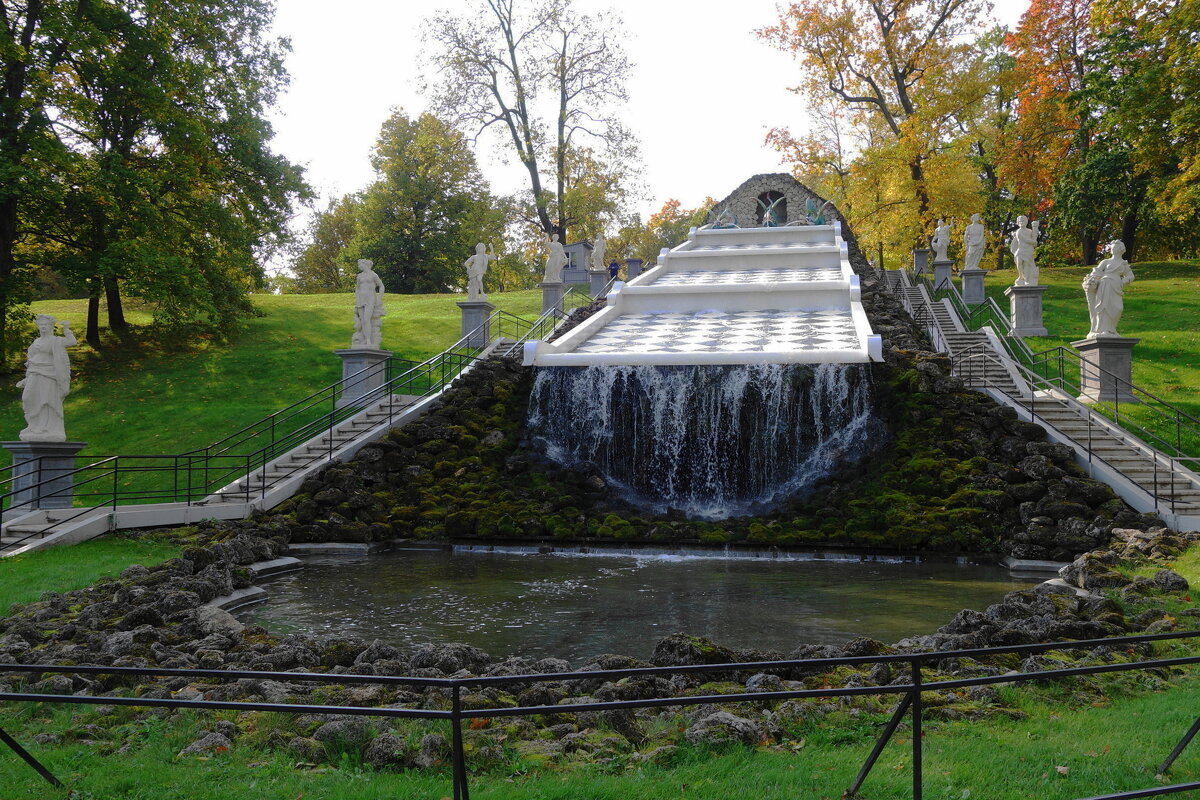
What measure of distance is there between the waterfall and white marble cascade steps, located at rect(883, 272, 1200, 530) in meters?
2.89

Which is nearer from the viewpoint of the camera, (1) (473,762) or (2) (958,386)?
(1) (473,762)

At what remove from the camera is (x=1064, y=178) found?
38.7 metres

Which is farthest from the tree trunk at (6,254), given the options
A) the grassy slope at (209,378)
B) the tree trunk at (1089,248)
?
the tree trunk at (1089,248)

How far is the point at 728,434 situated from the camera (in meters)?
16.9

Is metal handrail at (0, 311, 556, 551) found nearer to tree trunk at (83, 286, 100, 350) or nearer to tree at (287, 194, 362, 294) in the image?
tree trunk at (83, 286, 100, 350)

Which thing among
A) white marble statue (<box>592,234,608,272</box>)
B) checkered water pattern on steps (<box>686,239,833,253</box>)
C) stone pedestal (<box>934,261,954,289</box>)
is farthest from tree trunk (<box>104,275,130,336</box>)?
stone pedestal (<box>934,261,954,289</box>)

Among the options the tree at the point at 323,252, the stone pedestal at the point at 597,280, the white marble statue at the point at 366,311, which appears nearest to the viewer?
the white marble statue at the point at 366,311

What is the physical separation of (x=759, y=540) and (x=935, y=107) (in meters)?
28.1

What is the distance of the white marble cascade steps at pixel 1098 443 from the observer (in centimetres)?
1319

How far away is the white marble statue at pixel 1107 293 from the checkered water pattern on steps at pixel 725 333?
444 centimetres

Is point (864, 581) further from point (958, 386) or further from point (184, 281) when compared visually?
point (184, 281)

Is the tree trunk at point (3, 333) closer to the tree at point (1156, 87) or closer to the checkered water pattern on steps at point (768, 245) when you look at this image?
the checkered water pattern on steps at point (768, 245)

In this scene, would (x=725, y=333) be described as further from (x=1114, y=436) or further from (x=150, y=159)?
(x=150, y=159)

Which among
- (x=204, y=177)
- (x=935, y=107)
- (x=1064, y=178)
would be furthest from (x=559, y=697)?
(x=1064, y=178)
